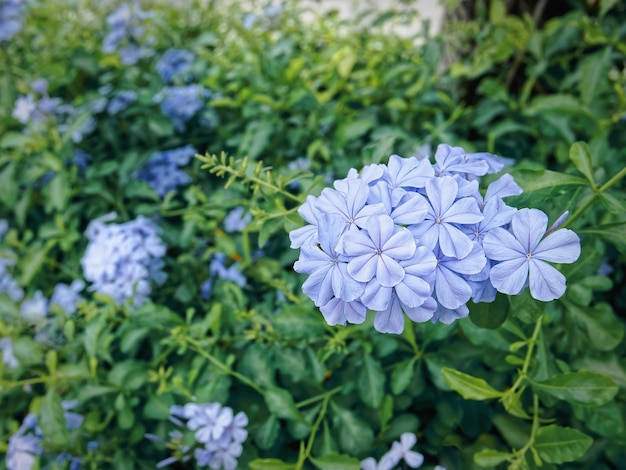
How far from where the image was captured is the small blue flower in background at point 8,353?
1.26 meters

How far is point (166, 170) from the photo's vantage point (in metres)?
1.46

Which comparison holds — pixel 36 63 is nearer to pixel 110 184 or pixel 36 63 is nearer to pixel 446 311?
pixel 110 184

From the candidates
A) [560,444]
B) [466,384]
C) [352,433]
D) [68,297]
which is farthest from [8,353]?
[560,444]

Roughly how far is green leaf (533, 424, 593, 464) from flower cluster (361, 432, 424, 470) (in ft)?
0.63

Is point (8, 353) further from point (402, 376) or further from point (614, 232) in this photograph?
point (614, 232)

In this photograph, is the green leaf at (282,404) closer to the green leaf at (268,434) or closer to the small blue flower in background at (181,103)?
the green leaf at (268,434)

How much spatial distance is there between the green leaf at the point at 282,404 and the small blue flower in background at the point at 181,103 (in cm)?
81

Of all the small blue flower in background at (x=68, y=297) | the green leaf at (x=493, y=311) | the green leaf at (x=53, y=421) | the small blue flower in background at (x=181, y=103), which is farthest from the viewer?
the small blue flower in background at (x=181, y=103)

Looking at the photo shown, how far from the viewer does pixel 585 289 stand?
1.01 m

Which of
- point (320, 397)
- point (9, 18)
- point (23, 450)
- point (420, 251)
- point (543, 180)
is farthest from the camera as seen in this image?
point (9, 18)

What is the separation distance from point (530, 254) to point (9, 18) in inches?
62.8

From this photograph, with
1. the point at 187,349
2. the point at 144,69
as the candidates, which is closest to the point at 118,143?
the point at 144,69

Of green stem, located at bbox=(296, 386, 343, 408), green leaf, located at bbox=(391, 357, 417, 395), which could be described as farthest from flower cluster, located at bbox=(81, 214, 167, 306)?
green leaf, located at bbox=(391, 357, 417, 395)

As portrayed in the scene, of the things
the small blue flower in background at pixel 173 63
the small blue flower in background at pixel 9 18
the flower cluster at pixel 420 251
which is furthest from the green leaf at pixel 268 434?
the small blue flower in background at pixel 9 18
